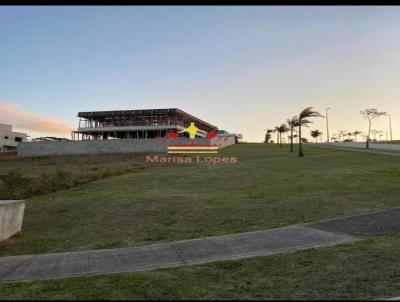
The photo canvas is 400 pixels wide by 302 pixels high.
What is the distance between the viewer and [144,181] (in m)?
19.8

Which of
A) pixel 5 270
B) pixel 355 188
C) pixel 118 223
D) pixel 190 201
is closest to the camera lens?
pixel 5 270

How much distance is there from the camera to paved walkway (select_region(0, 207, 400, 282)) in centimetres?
605

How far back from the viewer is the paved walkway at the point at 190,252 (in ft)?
19.9

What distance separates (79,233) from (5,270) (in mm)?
2591

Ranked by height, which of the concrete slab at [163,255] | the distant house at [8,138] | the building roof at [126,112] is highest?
the building roof at [126,112]

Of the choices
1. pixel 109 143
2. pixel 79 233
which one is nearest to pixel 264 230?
pixel 79 233

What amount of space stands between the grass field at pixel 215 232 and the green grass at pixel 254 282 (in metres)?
0.01

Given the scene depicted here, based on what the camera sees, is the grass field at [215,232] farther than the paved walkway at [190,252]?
No

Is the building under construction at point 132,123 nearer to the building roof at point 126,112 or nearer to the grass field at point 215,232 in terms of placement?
the building roof at point 126,112

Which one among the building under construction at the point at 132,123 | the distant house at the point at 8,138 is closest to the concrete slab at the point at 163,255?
the building under construction at the point at 132,123

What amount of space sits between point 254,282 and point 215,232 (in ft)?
10.6

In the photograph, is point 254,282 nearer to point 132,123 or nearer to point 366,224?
point 366,224
